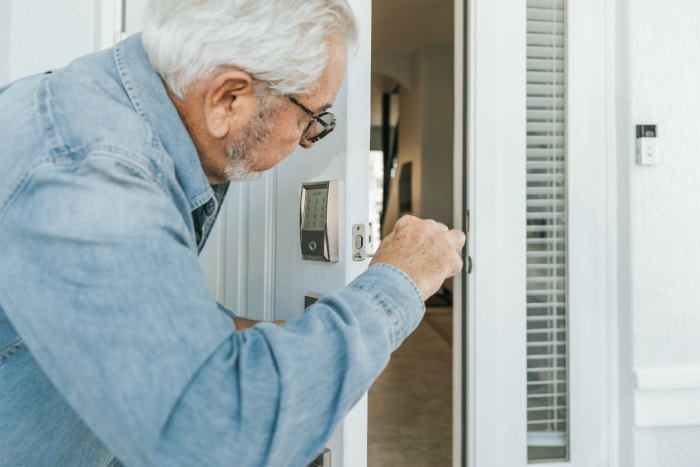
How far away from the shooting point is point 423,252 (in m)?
0.81

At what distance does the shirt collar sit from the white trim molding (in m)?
1.45

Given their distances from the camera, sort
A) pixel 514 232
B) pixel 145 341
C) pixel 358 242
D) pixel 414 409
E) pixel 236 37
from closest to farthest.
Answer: pixel 145 341 → pixel 236 37 → pixel 358 242 → pixel 514 232 → pixel 414 409

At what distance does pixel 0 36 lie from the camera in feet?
4.50

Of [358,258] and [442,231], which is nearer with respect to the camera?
[442,231]

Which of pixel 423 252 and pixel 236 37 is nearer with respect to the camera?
pixel 236 37

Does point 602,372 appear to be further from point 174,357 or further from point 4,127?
point 4,127

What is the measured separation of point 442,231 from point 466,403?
36.8 inches

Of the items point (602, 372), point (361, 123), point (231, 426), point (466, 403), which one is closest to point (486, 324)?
point (466, 403)

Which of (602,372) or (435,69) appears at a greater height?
(435,69)

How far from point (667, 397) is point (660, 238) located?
489mm

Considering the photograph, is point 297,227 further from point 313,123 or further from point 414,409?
point 414,409

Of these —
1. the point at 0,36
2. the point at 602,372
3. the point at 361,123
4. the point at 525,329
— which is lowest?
the point at 602,372

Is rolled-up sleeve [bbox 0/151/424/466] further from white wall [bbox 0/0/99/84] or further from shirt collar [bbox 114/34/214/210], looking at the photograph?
white wall [bbox 0/0/99/84]

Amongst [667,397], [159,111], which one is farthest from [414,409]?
[159,111]
